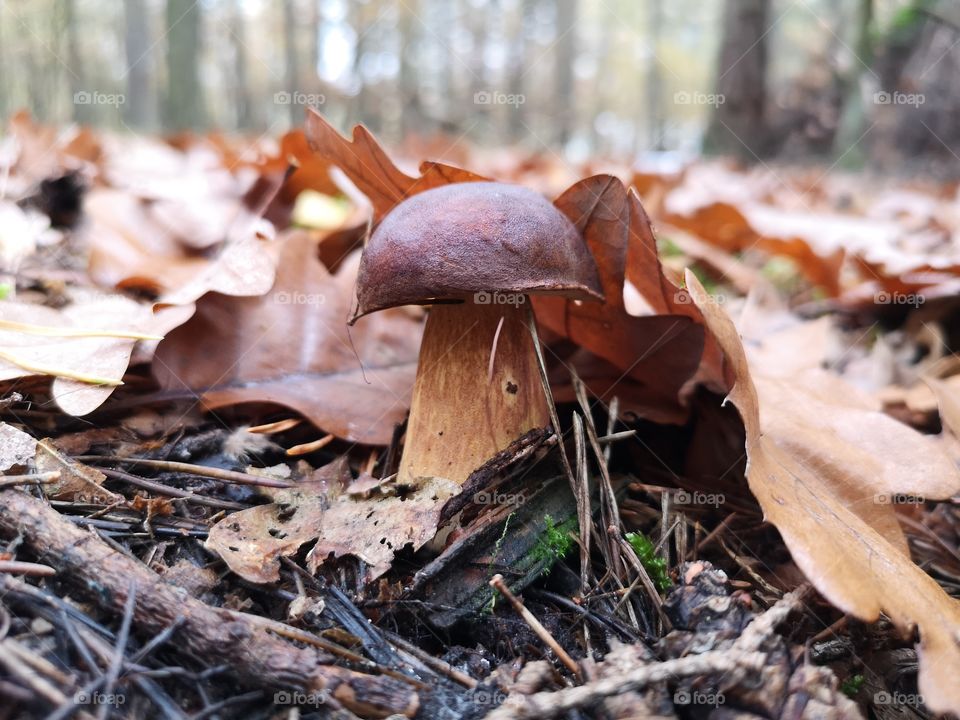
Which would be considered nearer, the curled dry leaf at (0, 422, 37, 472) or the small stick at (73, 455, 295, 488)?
the curled dry leaf at (0, 422, 37, 472)

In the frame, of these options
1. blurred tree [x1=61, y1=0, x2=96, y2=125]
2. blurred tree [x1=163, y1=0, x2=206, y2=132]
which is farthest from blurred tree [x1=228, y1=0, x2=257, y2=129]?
blurred tree [x1=163, y1=0, x2=206, y2=132]

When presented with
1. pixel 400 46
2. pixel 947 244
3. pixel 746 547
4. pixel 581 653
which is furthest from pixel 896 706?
pixel 400 46

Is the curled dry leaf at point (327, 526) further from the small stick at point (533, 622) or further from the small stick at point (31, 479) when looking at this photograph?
the small stick at point (31, 479)

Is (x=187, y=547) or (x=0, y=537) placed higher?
(x=0, y=537)

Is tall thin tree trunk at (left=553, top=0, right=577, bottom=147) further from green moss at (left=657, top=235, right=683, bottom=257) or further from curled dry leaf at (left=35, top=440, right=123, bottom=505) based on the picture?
curled dry leaf at (left=35, top=440, right=123, bottom=505)

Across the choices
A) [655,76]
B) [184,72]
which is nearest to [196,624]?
[184,72]

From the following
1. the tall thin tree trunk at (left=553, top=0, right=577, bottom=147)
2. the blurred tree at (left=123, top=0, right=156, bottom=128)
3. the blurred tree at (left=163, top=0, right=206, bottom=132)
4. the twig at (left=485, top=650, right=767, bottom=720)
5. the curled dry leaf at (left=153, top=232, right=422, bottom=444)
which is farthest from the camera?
the tall thin tree trunk at (left=553, top=0, right=577, bottom=147)

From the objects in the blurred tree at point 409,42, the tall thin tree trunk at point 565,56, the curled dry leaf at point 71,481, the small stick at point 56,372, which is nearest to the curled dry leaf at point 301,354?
the small stick at point 56,372

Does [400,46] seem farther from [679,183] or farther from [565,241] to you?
[565,241]
